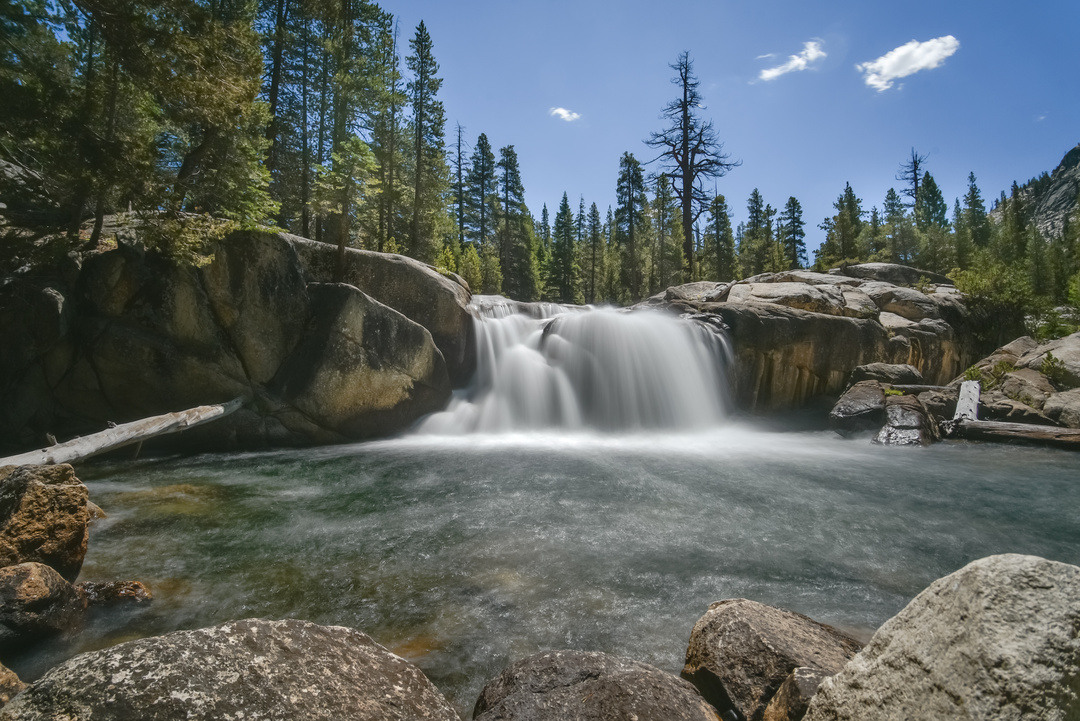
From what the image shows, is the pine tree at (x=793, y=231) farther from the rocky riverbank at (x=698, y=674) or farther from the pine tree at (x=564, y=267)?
the rocky riverbank at (x=698, y=674)

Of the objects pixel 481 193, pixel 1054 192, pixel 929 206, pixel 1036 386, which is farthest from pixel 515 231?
pixel 1054 192

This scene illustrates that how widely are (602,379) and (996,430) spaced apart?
32.4 ft

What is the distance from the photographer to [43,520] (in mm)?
4750

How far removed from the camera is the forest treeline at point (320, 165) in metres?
9.52

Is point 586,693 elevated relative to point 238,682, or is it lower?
lower

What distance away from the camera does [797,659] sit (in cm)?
289

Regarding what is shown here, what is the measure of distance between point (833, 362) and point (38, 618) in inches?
724

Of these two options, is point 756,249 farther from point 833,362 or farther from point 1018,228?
point 833,362

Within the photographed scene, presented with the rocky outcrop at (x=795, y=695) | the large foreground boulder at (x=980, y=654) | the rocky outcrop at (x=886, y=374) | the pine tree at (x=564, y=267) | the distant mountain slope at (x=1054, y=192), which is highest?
the distant mountain slope at (x=1054, y=192)

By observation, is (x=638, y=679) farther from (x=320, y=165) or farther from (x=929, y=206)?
(x=929, y=206)

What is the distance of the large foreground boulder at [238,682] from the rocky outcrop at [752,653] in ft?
5.55

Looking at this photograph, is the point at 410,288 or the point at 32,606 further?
the point at 410,288

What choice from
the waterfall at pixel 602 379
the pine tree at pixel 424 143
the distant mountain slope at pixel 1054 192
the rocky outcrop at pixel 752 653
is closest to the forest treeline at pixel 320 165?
the pine tree at pixel 424 143

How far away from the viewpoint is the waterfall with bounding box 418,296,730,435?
47.4 feet
